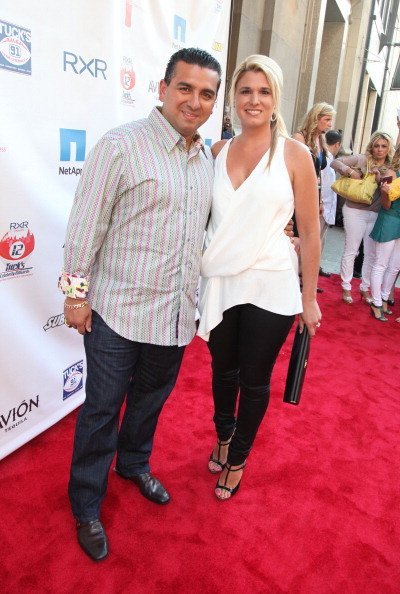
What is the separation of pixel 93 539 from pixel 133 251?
1.07 meters

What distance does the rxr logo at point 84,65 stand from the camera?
6.62 feet

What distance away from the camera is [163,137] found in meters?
1.48

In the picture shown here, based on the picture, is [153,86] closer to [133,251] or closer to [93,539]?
[133,251]

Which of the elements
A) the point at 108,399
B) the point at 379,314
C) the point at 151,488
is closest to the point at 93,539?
the point at 151,488

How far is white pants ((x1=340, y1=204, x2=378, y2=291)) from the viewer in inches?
186

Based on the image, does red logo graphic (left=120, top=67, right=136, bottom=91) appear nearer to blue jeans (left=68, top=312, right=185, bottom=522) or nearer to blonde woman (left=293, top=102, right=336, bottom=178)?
blue jeans (left=68, top=312, right=185, bottom=522)

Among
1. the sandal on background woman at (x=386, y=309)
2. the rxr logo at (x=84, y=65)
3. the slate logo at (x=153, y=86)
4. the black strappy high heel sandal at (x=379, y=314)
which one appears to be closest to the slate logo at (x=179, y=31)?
the slate logo at (x=153, y=86)

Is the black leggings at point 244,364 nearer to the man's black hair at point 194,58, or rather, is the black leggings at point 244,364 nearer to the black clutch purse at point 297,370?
the black clutch purse at point 297,370

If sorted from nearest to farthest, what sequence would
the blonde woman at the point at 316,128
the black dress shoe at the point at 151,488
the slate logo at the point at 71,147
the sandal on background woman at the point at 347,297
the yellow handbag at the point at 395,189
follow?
the black dress shoe at the point at 151,488 < the slate logo at the point at 71,147 < the blonde woman at the point at 316,128 < the yellow handbag at the point at 395,189 < the sandal on background woman at the point at 347,297

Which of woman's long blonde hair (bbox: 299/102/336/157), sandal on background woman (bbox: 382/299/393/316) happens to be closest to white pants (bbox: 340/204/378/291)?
sandal on background woman (bbox: 382/299/393/316)

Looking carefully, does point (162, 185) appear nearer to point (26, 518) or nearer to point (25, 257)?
point (25, 257)

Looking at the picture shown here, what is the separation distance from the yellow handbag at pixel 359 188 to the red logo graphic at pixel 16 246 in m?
3.44

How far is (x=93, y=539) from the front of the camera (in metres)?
1.69

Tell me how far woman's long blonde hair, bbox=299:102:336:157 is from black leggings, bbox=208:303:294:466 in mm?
2731
